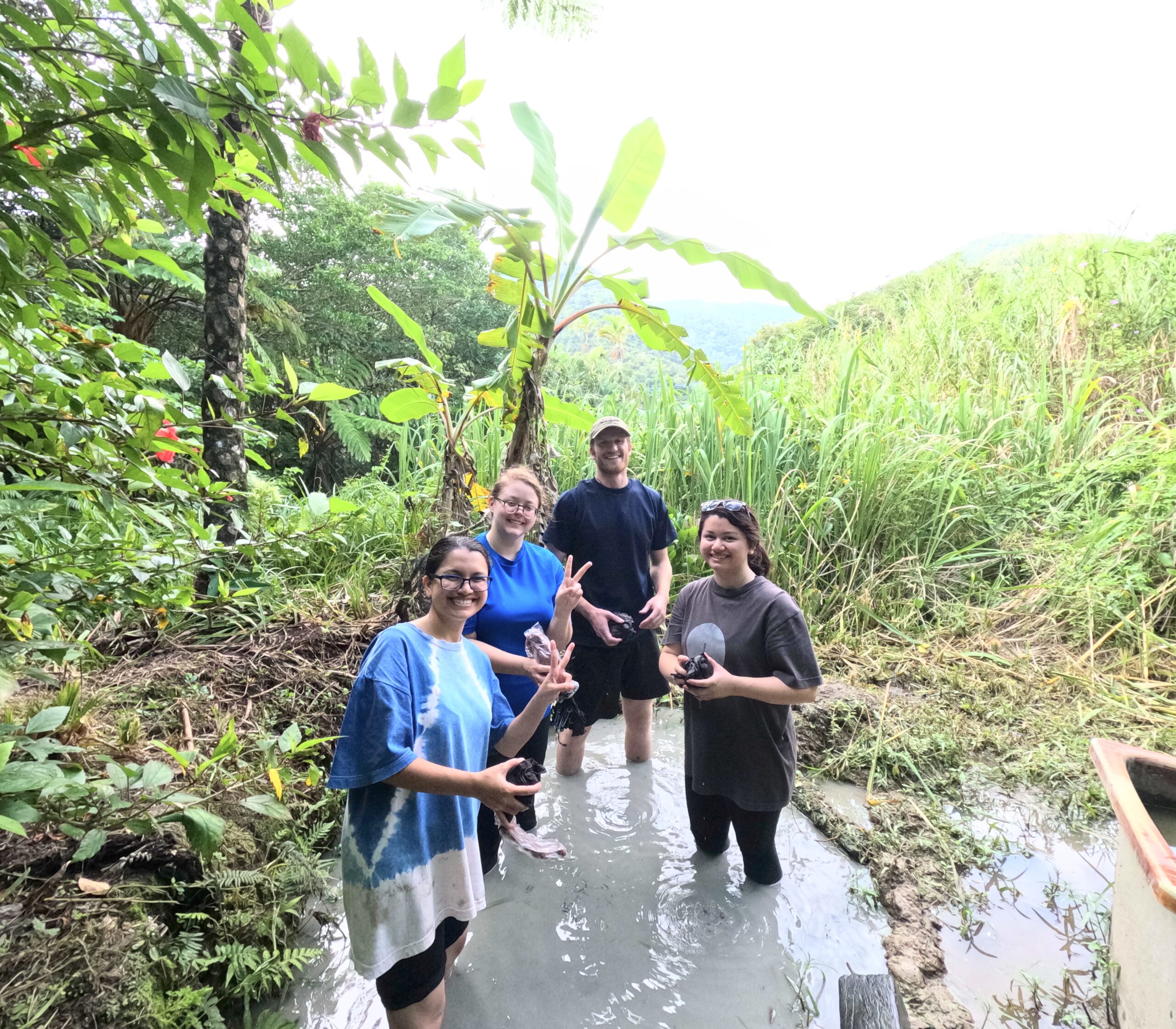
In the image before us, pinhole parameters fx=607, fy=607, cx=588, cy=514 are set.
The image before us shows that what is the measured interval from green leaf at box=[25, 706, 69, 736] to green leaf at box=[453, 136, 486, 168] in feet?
4.58

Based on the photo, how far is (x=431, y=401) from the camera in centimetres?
376

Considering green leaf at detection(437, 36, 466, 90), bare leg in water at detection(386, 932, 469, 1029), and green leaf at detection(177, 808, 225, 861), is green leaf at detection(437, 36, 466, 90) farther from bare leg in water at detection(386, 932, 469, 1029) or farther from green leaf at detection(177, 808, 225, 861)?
bare leg in water at detection(386, 932, 469, 1029)

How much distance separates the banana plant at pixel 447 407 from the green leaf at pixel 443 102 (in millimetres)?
2411

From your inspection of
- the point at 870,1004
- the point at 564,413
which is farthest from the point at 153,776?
the point at 564,413

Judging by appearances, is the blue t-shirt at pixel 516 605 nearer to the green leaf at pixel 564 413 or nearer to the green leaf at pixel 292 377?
the green leaf at pixel 292 377

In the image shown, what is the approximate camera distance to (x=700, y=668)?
2104 mm

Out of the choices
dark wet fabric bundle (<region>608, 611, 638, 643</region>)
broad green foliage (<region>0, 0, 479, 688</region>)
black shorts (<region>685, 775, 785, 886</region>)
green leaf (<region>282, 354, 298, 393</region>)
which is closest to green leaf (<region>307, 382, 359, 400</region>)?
broad green foliage (<region>0, 0, 479, 688</region>)

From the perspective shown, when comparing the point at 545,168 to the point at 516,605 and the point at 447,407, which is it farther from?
the point at 516,605

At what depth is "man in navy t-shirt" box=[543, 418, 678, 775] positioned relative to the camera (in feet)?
9.48

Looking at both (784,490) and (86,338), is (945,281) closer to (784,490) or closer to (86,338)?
(784,490)

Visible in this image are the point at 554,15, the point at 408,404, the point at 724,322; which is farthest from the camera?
the point at 724,322

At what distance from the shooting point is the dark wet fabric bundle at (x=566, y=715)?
2.84m

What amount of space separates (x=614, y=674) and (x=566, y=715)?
31 centimetres

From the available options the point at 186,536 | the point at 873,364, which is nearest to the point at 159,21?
the point at 186,536
